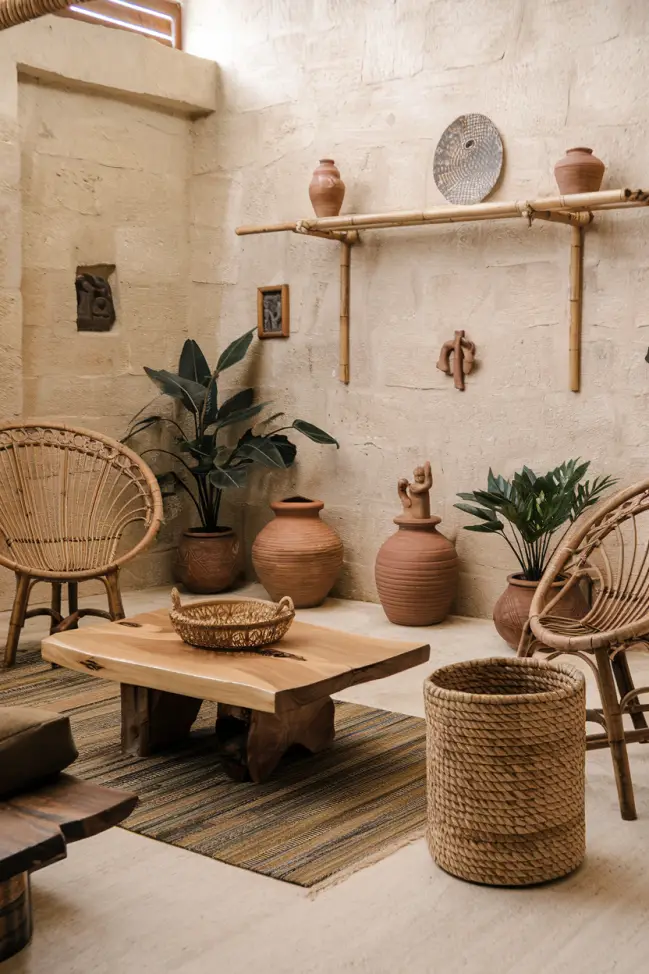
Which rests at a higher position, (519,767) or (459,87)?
(459,87)

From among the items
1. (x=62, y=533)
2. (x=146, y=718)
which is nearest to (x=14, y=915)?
(x=146, y=718)

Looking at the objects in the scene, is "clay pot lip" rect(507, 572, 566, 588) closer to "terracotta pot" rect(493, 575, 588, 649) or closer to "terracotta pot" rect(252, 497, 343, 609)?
"terracotta pot" rect(493, 575, 588, 649)

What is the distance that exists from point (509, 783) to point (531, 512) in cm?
197

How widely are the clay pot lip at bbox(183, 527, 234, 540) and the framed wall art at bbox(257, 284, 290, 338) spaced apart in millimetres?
975

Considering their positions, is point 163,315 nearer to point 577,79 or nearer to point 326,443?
point 326,443

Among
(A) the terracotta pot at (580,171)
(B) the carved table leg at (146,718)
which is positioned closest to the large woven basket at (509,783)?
(B) the carved table leg at (146,718)

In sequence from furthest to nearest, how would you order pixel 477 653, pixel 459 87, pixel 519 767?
pixel 459 87
pixel 477 653
pixel 519 767

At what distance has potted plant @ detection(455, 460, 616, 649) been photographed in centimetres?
402

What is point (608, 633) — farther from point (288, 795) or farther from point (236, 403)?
point (236, 403)

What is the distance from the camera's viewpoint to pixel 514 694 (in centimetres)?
236

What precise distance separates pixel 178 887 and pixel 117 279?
3637 millimetres

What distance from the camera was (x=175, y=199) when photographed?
5.54 m

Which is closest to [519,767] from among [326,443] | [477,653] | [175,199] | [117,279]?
[477,653]

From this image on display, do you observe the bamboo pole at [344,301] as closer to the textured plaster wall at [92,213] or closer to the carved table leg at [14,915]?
the textured plaster wall at [92,213]
